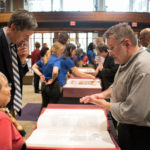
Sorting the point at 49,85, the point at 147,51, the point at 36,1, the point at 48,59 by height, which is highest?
the point at 36,1

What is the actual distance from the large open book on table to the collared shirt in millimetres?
161

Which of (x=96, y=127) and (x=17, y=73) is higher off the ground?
(x=17, y=73)

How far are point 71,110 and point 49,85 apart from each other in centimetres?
146

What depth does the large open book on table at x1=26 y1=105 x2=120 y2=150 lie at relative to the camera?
98 cm

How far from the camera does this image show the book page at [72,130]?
3.29 feet

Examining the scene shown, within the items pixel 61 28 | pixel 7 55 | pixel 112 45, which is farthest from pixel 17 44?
pixel 61 28

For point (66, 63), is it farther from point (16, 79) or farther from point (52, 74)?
point (16, 79)

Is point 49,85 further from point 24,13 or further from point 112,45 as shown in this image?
point 112,45

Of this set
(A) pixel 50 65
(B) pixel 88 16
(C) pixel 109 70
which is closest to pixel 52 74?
(A) pixel 50 65

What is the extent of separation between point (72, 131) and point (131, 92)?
1.34 feet

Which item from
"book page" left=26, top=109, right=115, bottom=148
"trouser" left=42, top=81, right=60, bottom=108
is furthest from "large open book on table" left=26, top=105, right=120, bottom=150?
"trouser" left=42, top=81, right=60, bottom=108

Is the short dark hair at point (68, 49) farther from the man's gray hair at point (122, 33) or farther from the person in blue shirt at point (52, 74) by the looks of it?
the man's gray hair at point (122, 33)

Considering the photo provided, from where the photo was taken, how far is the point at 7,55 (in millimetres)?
1475

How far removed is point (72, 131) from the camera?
1.17 meters
